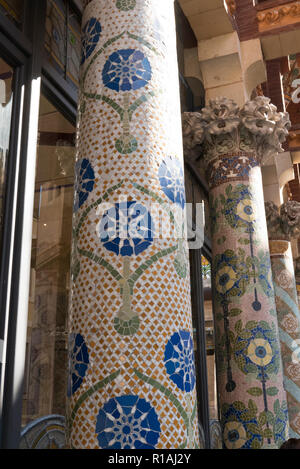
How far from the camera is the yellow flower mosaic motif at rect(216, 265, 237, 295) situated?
15.3 feet

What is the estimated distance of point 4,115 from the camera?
3.08 metres

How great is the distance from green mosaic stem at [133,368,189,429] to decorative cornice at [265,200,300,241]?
6.06 meters

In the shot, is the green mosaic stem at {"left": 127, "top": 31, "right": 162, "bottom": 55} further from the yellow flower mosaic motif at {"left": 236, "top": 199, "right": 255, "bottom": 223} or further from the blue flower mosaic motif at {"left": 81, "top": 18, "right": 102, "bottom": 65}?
the yellow flower mosaic motif at {"left": 236, "top": 199, "right": 255, "bottom": 223}

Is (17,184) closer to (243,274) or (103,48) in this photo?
(103,48)

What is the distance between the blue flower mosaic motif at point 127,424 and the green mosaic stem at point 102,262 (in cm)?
47

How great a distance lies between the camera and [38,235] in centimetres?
329

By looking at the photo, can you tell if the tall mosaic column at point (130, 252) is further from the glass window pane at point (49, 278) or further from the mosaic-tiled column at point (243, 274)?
the mosaic-tiled column at point (243, 274)

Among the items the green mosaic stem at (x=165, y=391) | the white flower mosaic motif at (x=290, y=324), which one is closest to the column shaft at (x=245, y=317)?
the green mosaic stem at (x=165, y=391)

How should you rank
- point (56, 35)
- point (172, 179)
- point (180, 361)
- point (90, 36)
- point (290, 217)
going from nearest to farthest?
point (180, 361) < point (172, 179) < point (90, 36) < point (56, 35) < point (290, 217)

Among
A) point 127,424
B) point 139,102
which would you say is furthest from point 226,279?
point 127,424

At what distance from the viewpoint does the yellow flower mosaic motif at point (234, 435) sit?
4.27 m

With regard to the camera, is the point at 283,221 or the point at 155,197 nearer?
the point at 155,197

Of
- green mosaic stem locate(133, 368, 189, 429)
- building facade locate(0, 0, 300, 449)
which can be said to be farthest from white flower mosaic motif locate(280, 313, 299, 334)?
green mosaic stem locate(133, 368, 189, 429)

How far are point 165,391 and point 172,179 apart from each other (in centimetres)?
92
